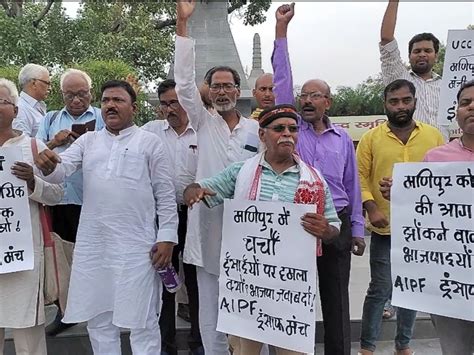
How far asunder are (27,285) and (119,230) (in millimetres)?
602

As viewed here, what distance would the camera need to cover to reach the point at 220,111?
10.4 ft

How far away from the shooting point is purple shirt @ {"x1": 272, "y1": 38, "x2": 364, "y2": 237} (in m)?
3.06

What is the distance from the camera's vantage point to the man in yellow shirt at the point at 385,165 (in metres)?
3.22

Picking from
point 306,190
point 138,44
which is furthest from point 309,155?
point 138,44

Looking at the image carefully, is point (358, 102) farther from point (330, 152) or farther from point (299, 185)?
point (299, 185)

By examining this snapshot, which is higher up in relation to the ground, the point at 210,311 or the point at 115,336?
the point at 210,311

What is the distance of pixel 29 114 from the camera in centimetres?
409

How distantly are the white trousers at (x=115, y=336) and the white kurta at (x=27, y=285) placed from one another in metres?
0.32

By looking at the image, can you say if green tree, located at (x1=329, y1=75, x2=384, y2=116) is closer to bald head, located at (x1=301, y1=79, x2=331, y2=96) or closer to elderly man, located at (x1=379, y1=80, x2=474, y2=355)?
bald head, located at (x1=301, y1=79, x2=331, y2=96)

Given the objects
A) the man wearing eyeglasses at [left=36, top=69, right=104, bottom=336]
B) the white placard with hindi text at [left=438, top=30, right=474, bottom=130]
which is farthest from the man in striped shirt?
the man wearing eyeglasses at [left=36, top=69, right=104, bottom=336]

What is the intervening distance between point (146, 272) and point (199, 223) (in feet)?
1.40

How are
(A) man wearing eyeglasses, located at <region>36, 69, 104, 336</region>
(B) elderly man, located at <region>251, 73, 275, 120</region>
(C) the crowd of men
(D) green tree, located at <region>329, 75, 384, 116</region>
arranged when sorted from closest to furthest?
(C) the crowd of men
(A) man wearing eyeglasses, located at <region>36, 69, 104, 336</region>
(B) elderly man, located at <region>251, 73, 275, 120</region>
(D) green tree, located at <region>329, 75, 384, 116</region>

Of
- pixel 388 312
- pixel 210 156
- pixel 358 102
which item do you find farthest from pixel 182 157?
pixel 358 102

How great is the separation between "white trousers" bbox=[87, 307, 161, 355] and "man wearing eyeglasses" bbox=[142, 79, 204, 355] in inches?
21.1
